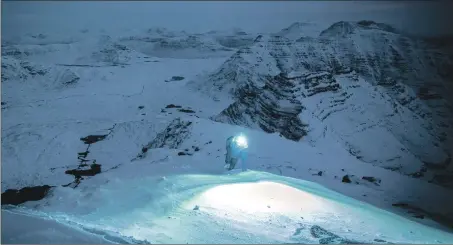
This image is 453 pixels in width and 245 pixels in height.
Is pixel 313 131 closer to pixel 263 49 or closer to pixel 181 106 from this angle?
pixel 181 106

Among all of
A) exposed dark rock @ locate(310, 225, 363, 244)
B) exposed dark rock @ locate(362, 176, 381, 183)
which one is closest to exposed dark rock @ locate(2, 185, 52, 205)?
exposed dark rock @ locate(310, 225, 363, 244)

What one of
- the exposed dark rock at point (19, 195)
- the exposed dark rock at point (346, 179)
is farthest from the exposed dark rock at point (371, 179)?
the exposed dark rock at point (19, 195)

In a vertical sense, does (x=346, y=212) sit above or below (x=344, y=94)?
above

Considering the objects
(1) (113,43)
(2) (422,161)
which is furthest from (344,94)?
(1) (113,43)

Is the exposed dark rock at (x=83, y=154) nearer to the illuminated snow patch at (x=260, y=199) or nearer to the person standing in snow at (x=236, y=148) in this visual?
the person standing in snow at (x=236, y=148)

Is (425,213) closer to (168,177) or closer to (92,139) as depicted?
(168,177)
